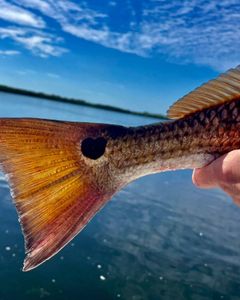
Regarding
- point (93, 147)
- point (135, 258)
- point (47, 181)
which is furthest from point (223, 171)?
point (135, 258)

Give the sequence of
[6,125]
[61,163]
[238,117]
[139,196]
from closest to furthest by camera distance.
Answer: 1. [6,125]
2. [61,163]
3. [238,117]
4. [139,196]

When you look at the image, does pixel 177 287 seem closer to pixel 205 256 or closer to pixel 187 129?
pixel 205 256

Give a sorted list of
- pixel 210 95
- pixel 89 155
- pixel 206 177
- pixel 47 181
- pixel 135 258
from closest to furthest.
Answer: pixel 47 181 → pixel 89 155 → pixel 210 95 → pixel 206 177 → pixel 135 258

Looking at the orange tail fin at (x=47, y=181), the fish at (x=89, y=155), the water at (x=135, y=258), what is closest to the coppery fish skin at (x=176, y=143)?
the fish at (x=89, y=155)

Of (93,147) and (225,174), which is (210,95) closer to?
(225,174)

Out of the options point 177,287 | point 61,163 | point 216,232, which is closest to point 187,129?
point 61,163

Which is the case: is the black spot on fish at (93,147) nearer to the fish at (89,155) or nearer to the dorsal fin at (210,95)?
the fish at (89,155)
